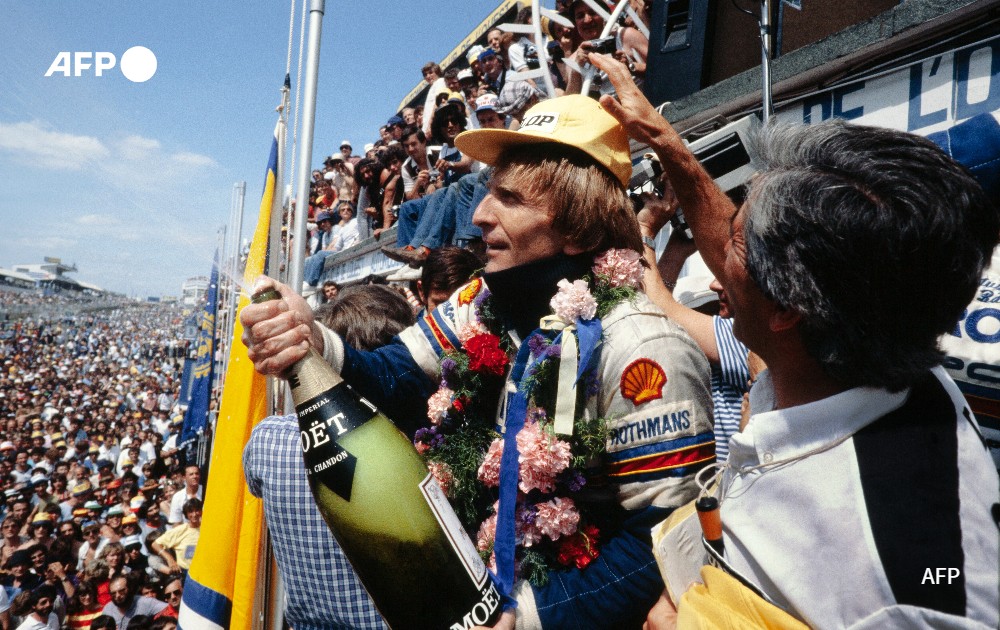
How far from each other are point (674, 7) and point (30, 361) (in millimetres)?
38610

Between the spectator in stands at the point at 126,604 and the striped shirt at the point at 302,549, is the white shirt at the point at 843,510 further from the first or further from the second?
the spectator in stands at the point at 126,604

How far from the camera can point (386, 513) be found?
4.16 feet

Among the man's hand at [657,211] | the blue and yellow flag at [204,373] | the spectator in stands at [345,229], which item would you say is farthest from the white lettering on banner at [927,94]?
the spectator in stands at [345,229]

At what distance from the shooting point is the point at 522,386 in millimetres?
1632

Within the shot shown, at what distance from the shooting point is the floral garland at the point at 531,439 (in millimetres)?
1510

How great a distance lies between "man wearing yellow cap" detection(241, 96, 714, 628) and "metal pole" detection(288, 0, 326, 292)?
2.90 ft

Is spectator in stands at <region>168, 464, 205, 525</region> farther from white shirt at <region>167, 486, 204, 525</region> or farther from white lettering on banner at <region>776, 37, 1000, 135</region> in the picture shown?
white lettering on banner at <region>776, 37, 1000, 135</region>

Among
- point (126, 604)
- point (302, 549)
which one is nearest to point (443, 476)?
point (302, 549)

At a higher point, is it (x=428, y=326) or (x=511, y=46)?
(x=511, y=46)

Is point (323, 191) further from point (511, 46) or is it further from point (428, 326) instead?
point (428, 326)

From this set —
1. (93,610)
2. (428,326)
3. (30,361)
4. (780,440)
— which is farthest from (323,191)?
(30,361)

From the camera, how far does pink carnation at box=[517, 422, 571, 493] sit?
58.9 inches

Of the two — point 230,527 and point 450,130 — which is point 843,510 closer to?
point 230,527

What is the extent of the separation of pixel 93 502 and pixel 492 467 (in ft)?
38.8
